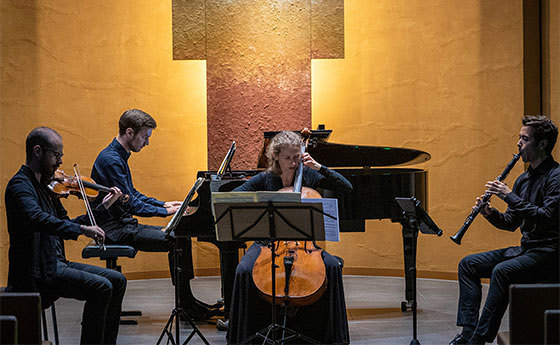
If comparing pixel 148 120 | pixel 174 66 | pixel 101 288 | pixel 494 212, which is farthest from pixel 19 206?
pixel 174 66

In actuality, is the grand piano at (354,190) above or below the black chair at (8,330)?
above

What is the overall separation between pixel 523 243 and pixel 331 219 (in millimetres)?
1233

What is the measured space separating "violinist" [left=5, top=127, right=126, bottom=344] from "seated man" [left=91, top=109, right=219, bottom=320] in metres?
1.00

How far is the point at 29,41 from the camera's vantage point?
6770mm

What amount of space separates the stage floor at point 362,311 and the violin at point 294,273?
2.73 ft

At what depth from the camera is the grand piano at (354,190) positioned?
471cm

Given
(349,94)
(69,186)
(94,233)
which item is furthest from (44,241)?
(349,94)

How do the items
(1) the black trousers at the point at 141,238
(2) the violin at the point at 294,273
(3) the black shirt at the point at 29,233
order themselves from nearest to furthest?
(3) the black shirt at the point at 29,233 < (2) the violin at the point at 294,273 < (1) the black trousers at the point at 141,238

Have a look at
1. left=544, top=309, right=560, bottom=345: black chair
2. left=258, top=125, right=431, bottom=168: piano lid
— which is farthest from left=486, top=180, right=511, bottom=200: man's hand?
left=544, top=309, right=560, bottom=345: black chair

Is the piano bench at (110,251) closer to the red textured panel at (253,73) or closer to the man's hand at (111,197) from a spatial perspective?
the man's hand at (111,197)

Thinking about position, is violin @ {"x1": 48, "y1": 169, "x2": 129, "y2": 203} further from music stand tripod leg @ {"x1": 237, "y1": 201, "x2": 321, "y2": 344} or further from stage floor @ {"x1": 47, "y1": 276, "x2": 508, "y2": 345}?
music stand tripod leg @ {"x1": 237, "y1": 201, "x2": 321, "y2": 344}

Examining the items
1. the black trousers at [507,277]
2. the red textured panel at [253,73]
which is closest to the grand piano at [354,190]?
the black trousers at [507,277]

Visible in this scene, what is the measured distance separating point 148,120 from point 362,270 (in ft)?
10.5

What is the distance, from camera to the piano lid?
18.4 feet
